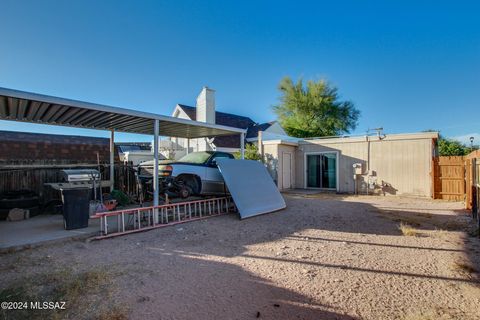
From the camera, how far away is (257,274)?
3635 mm

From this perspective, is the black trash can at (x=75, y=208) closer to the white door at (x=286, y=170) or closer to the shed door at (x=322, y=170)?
the white door at (x=286, y=170)

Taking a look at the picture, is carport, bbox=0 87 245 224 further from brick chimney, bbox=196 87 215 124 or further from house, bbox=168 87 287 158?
brick chimney, bbox=196 87 215 124

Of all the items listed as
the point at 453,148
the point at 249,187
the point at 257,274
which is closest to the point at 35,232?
the point at 257,274

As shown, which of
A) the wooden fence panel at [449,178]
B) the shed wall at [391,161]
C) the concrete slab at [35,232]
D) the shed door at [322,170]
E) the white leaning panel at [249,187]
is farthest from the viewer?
the shed door at [322,170]

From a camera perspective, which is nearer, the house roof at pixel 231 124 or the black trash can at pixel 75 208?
the black trash can at pixel 75 208

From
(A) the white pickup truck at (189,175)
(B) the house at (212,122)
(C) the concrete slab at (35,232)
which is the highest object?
(B) the house at (212,122)

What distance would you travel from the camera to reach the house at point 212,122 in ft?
50.7

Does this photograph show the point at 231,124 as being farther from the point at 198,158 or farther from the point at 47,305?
the point at 47,305

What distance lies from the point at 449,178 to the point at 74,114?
14.2 meters

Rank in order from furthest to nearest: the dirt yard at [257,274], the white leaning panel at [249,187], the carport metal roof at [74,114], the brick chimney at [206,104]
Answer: the brick chimney at [206,104] < the white leaning panel at [249,187] < the carport metal roof at [74,114] < the dirt yard at [257,274]

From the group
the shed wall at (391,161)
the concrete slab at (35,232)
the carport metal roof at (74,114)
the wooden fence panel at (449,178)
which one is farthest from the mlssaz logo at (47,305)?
the wooden fence panel at (449,178)

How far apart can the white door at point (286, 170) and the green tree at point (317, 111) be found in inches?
497

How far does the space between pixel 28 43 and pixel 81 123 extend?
115 inches

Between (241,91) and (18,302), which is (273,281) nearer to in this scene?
(18,302)
